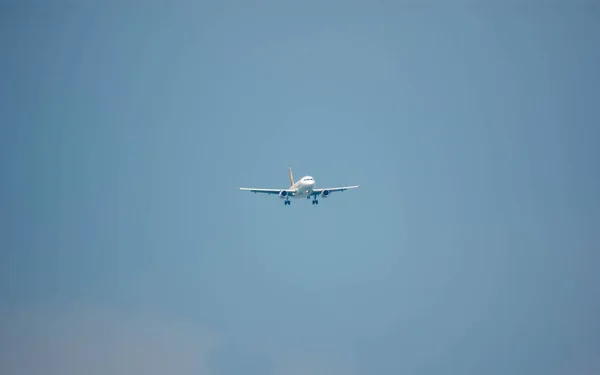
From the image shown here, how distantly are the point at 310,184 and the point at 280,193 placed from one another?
5.54 meters

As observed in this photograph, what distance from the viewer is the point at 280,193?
10169 centimetres

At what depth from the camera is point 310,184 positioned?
98.9 metres
